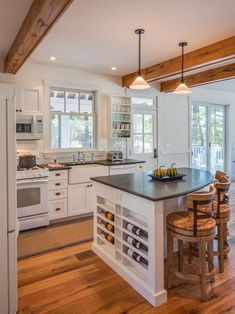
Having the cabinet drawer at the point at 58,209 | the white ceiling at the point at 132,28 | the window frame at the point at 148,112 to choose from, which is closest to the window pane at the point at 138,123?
the window frame at the point at 148,112

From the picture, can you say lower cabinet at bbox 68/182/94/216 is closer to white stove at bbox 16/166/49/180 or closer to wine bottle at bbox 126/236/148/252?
white stove at bbox 16/166/49/180

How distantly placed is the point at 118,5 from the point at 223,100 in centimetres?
566

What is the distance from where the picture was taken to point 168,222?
2.41 metres

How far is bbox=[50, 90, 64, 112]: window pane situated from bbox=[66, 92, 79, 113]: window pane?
0.12 m

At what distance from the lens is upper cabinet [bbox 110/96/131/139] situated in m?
5.21

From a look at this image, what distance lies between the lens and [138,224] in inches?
95.7

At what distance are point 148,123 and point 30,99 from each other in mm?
2773

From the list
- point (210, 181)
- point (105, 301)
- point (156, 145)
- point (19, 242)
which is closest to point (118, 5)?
point (210, 181)

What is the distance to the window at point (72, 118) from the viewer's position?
4828 mm

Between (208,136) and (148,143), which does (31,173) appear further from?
(208,136)

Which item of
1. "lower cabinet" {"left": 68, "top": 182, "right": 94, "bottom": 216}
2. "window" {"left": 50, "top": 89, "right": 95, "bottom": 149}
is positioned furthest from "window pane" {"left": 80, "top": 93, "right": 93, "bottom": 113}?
"lower cabinet" {"left": 68, "top": 182, "right": 94, "bottom": 216}

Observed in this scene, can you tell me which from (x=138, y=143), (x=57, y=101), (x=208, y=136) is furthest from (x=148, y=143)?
(x=57, y=101)

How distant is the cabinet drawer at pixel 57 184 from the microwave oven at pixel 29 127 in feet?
2.61

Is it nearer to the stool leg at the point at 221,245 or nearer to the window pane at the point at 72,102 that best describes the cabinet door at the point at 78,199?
the window pane at the point at 72,102
